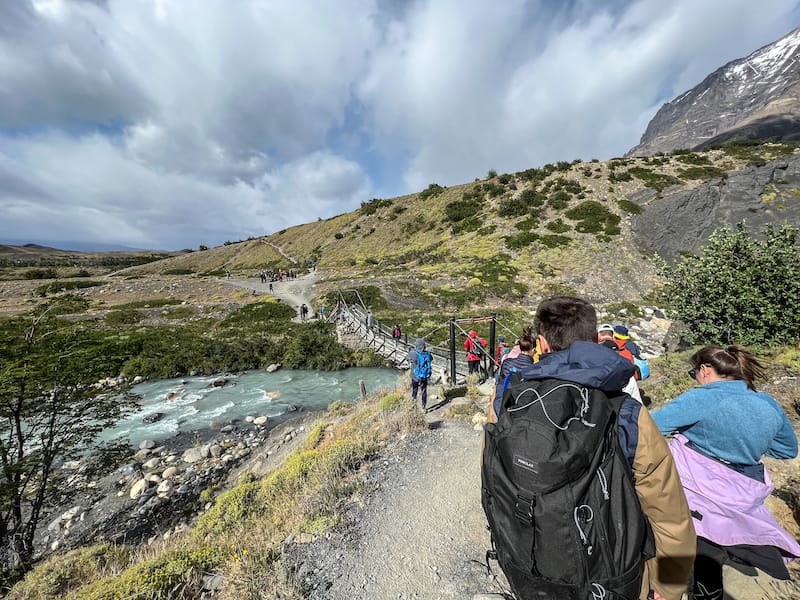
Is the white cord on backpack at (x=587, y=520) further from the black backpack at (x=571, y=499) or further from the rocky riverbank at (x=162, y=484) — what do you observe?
the rocky riverbank at (x=162, y=484)

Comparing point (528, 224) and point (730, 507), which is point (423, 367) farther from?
point (528, 224)

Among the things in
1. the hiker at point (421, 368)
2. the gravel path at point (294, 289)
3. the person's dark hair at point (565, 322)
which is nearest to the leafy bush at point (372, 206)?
the gravel path at point (294, 289)

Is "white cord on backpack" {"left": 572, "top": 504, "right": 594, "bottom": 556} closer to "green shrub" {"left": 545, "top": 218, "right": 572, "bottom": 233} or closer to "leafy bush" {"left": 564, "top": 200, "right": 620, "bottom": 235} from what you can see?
"green shrub" {"left": 545, "top": 218, "right": 572, "bottom": 233}

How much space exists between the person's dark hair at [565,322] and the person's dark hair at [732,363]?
776 millimetres

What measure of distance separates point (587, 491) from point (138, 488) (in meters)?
12.5

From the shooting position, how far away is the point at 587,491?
176 centimetres

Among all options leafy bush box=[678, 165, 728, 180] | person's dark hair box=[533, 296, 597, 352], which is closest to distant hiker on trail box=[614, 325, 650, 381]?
person's dark hair box=[533, 296, 597, 352]

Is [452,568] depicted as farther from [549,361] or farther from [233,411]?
[233,411]

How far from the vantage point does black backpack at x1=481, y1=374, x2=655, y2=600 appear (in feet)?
5.72

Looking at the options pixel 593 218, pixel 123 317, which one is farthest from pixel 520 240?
pixel 123 317

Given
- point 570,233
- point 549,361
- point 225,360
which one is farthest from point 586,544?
point 570,233

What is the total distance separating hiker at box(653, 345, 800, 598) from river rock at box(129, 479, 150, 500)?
12528 millimetres

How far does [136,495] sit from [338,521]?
332 inches

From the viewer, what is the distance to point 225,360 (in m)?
19.8
